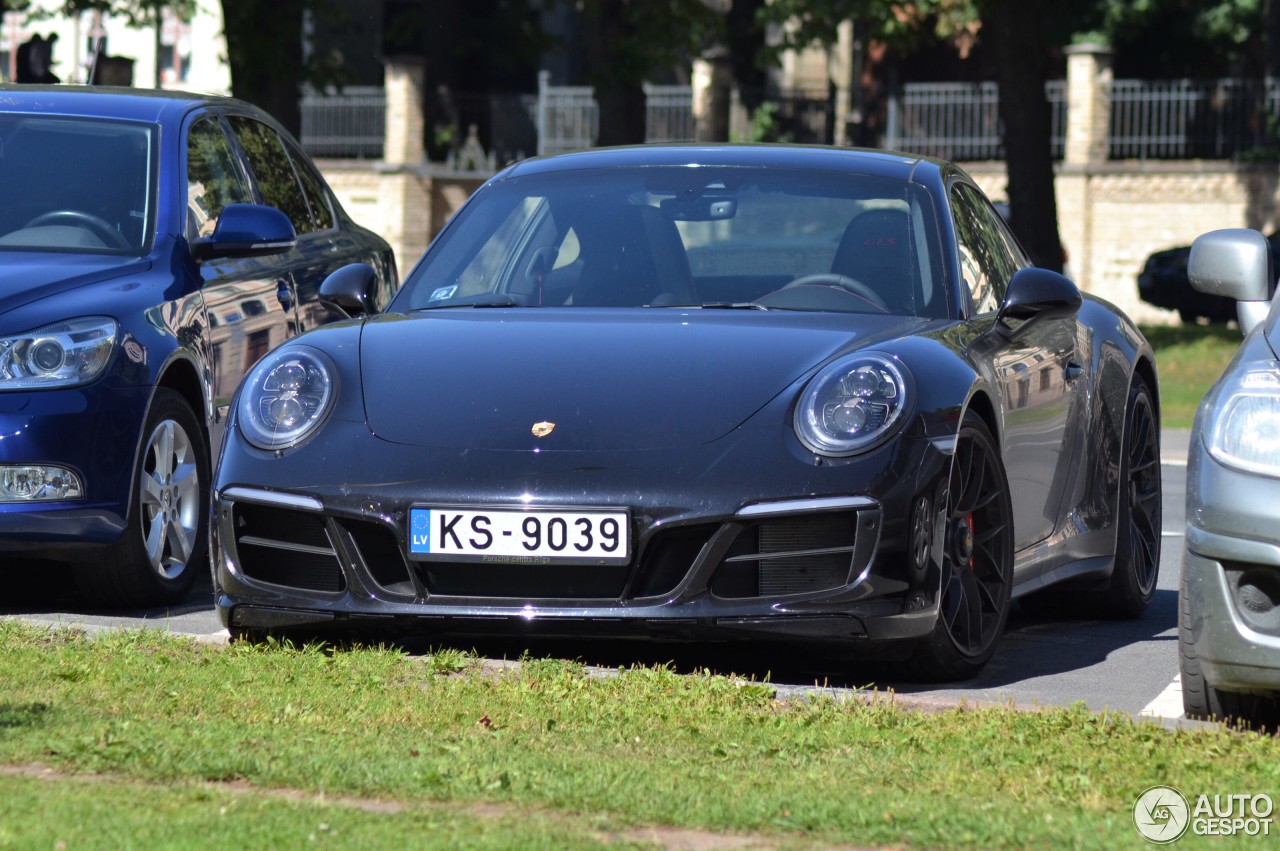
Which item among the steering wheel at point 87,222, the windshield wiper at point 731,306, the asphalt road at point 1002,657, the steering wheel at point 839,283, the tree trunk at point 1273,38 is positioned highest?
the tree trunk at point 1273,38

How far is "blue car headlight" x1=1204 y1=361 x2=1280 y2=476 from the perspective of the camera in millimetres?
5266

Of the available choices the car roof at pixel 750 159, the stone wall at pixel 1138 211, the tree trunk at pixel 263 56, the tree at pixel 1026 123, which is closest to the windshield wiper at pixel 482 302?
the car roof at pixel 750 159

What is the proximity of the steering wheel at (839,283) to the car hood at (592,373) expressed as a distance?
223 millimetres

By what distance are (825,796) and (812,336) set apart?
81.3 inches

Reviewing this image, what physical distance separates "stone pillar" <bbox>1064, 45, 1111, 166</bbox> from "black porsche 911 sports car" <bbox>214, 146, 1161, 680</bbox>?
30488 millimetres

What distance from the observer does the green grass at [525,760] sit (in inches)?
161

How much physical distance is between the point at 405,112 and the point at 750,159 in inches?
1382

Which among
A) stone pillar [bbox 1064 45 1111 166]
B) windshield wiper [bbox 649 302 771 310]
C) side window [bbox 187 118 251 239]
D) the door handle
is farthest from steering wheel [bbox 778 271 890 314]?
stone pillar [bbox 1064 45 1111 166]

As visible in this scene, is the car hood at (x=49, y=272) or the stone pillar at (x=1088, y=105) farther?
the stone pillar at (x=1088, y=105)

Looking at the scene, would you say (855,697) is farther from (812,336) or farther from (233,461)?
(233,461)

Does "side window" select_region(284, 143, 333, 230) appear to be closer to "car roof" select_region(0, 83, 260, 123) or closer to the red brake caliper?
"car roof" select_region(0, 83, 260, 123)

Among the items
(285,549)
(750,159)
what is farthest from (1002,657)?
(285,549)

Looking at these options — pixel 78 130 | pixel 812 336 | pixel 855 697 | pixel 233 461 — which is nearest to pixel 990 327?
pixel 812 336

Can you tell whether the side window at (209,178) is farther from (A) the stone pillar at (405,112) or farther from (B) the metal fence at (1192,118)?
(A) the stone pillar at (405,112)
